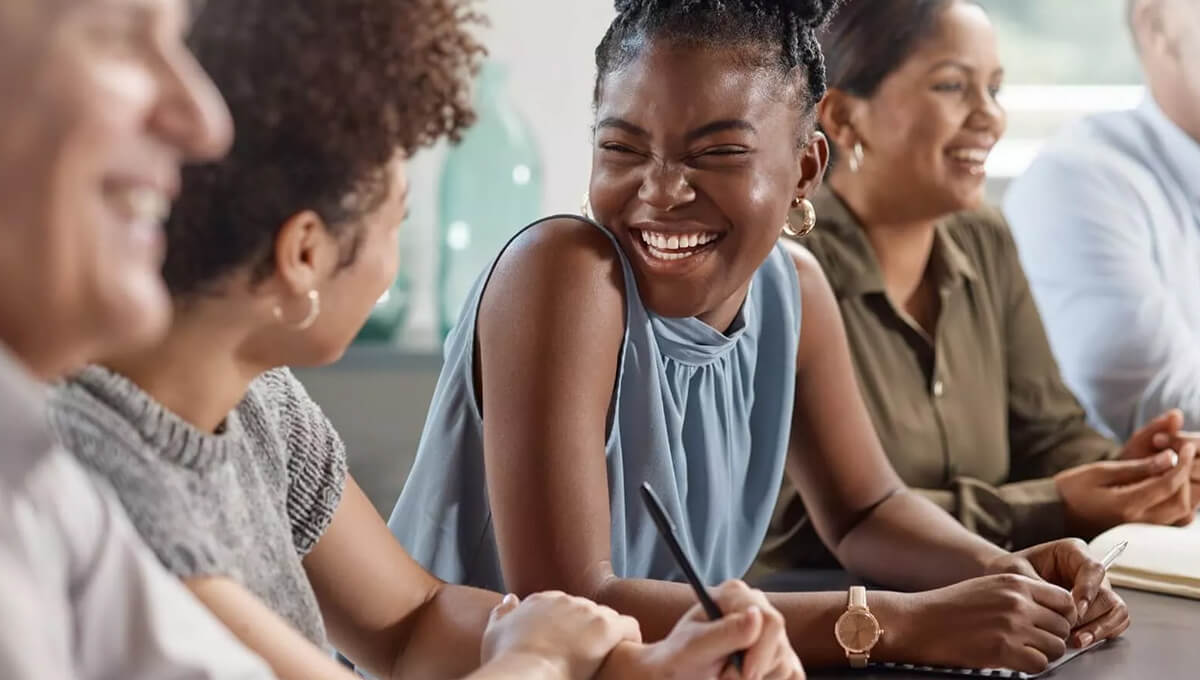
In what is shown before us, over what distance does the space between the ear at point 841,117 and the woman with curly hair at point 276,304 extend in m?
1.10

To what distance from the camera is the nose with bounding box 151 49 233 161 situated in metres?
0.54

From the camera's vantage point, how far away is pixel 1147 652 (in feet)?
3.66

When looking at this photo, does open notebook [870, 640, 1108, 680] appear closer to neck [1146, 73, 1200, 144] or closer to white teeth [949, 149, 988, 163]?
white teeth [949, 149, 988, 163]

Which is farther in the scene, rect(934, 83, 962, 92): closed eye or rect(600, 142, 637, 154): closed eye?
rect(934, 83, 962, 92): closed eye

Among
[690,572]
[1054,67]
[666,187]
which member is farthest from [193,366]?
[1054,67]

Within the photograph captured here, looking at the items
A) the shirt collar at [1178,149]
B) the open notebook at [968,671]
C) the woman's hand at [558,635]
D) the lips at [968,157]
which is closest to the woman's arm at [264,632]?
the woman's hand at [558,635]

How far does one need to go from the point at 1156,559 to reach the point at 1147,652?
26 cm

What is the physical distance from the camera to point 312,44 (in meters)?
0.66

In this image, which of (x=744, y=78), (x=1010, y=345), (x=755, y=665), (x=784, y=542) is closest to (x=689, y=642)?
(x=755, y=665)

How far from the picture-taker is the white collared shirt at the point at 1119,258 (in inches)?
76.6

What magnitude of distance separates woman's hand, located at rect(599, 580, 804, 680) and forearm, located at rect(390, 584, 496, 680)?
0.17 meters

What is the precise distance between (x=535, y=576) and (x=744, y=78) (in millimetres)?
408

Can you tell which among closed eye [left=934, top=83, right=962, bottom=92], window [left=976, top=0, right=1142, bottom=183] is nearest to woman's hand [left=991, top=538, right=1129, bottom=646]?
closed eye [left=934, top=83, right=962, bottom=92]

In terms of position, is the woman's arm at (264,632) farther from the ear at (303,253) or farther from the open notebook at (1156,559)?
the open notebook at (1156,559)
